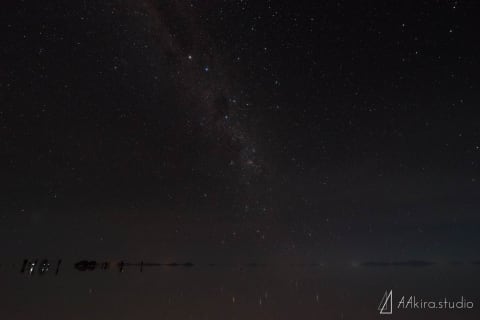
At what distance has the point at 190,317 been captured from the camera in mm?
22328

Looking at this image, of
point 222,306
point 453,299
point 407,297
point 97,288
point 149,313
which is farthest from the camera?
point 97,288

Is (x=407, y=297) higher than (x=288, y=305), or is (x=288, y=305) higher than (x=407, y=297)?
(x=407, y=297)

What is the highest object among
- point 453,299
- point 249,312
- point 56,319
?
point 453,299

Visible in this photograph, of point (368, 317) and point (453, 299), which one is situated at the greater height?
point (453, 299)

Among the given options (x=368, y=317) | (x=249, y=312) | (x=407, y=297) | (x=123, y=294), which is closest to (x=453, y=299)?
(x=407, y=297)

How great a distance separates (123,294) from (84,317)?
10.3m

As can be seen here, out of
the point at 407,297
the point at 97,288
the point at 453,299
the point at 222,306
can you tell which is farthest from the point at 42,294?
the point at 453,299

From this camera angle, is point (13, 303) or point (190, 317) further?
point (13, 303)

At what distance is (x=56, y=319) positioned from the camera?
21953 mm

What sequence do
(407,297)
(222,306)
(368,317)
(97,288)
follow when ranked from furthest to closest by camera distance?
1. (97,288)
2. (407,297)
3. (222,306)
4. (368,317)

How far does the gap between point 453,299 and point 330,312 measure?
1071 cm

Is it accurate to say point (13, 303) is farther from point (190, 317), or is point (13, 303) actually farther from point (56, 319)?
point (190, 317)

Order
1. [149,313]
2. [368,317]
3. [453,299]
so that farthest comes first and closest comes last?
1. [453,299]
2. [149,313]
3. [368,317]

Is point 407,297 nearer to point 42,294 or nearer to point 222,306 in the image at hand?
point 222,306
